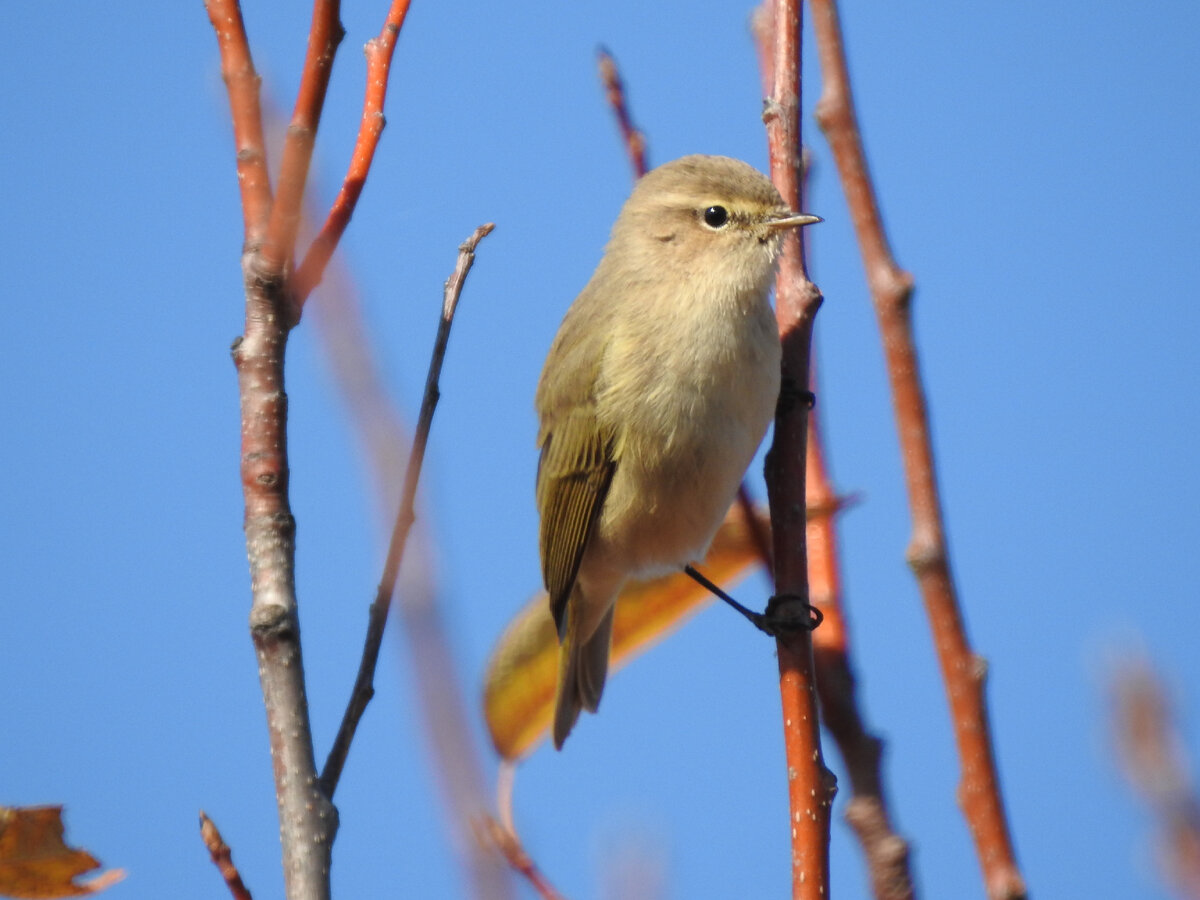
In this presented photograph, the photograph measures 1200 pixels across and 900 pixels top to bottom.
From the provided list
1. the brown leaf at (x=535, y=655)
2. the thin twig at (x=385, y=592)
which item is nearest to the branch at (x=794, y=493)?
the brown leaf at (x=535, y=655)

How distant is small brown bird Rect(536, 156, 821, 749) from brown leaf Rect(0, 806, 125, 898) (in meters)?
1.86

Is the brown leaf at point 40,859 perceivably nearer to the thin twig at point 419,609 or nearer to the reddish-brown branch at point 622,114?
the thin twig at point 419,609

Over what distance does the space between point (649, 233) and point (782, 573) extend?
5.80 feet

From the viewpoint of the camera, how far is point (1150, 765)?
1.46 metres

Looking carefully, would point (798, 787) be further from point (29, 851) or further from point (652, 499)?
point (652, 499)

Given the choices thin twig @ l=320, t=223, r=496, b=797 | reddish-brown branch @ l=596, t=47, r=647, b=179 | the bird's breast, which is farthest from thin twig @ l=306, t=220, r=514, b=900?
the bird's breast

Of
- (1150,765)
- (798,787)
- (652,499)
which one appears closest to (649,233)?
(652,499)

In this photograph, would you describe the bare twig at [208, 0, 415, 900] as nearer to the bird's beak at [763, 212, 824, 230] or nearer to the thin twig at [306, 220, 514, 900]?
the thin twig at [306, 220, 514, 900]

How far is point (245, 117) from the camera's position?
1.55 meters

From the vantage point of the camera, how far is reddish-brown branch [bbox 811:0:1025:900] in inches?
58.3

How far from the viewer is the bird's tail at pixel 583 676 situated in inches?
157

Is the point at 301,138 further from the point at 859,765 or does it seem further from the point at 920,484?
the point at 859,765

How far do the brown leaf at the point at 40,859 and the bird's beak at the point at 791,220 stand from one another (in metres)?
1.69

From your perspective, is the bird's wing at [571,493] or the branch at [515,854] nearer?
the branch at [515,854]
